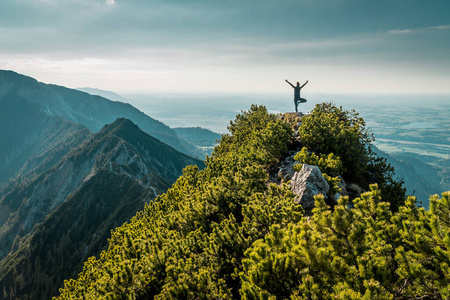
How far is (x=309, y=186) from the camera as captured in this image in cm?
1573

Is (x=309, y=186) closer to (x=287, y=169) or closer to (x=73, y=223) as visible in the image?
(x=287, y=169)

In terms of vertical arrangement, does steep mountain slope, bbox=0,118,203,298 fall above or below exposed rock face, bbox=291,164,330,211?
below

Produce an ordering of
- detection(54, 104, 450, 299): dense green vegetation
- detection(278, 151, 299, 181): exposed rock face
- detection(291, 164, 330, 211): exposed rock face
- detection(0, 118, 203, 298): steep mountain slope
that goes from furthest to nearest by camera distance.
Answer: detection(0, 118, 203, 298): steep mountain slope, detection(278, 151, 299, 181): exposed rock face, detection(291, 164, 330, 211): exposed rock face, detection(54, 104, 450, 299): dense green vegetation

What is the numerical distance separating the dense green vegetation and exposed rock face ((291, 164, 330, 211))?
57.2 inches

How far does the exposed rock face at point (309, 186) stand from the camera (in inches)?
609

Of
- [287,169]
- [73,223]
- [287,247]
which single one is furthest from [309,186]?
[73,223]

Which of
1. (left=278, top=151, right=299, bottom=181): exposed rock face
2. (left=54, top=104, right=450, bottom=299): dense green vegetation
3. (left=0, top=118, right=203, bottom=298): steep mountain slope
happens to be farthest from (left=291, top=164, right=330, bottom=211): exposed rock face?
(left=0, top=118, right=203, bottom=298): steep mountain slope

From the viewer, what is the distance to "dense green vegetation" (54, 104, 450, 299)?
23.0 ft

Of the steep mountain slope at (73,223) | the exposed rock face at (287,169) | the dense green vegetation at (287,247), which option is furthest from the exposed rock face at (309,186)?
the steep mountain slope at (73,223)

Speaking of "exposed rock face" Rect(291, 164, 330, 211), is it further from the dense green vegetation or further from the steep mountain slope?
the steep mountain slope

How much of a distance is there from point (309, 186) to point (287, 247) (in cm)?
825

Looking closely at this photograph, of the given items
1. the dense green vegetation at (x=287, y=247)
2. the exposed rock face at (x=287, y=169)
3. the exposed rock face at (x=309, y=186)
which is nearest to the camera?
the dense green vegetation at (x=287, y=247)

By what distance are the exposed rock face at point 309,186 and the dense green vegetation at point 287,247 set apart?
145 cm

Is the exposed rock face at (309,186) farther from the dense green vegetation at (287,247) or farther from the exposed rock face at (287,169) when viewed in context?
the exposed rock face at (287,169)
